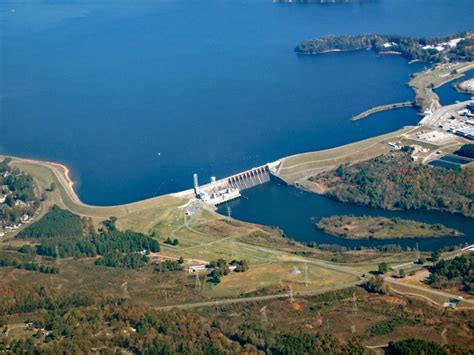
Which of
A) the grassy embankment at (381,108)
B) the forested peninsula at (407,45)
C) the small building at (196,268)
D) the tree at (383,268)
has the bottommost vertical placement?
the small building at (196,268)

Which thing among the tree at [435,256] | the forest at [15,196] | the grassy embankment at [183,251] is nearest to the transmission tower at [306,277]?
the grassy embankment at [183,251]

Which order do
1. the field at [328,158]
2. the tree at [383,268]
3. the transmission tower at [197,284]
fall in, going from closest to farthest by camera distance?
the tree at [383,268], the transmission tower at [197,284], the field at [328,158]

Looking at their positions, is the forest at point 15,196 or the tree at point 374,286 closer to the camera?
A: the tree at point 374,286

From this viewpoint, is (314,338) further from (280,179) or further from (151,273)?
(280,179)

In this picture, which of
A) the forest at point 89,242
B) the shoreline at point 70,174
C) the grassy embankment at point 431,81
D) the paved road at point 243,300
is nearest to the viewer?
the paved road at point 243,300

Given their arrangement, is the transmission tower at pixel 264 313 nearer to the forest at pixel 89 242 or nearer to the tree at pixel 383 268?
the tree at pixel 383 268

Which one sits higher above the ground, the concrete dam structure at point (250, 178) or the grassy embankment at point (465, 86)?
the grassy embankment at point (465, 86)

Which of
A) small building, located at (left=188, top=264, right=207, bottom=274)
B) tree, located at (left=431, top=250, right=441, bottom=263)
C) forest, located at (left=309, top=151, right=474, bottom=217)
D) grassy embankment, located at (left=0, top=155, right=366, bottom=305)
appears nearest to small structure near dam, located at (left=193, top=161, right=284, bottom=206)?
grassy embankment, located at (left=0, top=155, right=366, bottom=305)
